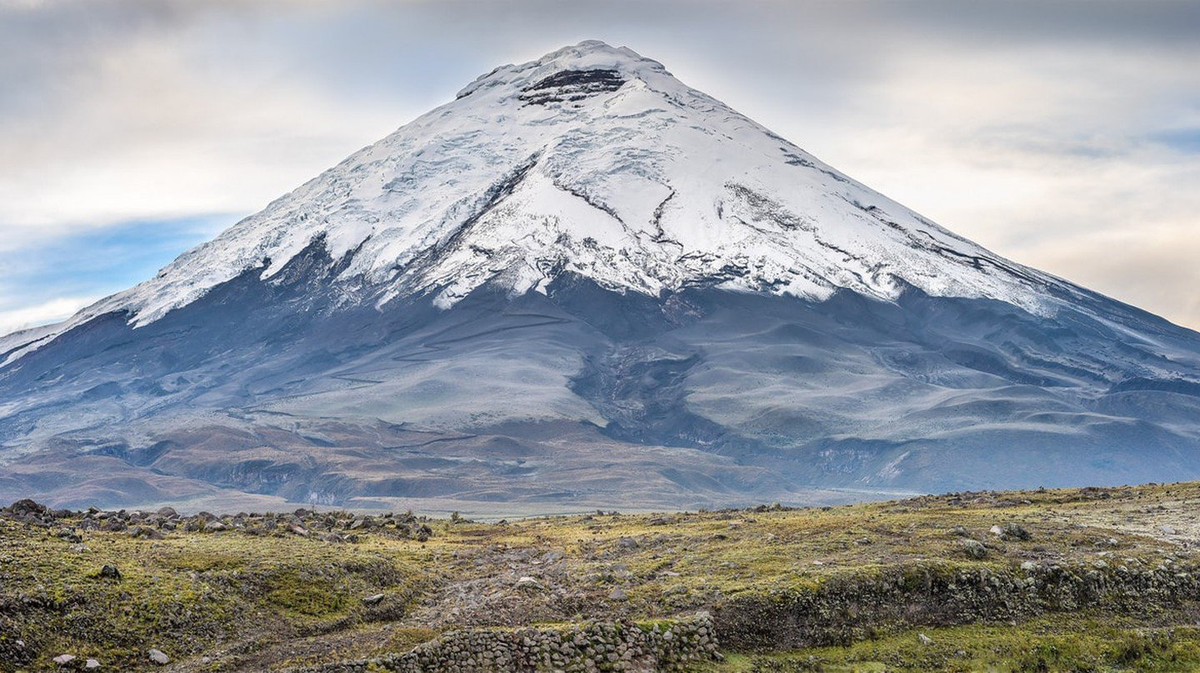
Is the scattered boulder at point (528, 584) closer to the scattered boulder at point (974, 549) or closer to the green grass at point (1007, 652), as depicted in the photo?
the green grass at point (1007, 652)

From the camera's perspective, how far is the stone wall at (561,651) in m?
27.8

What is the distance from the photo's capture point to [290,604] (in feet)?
103

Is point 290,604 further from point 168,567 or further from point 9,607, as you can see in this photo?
point 9,607

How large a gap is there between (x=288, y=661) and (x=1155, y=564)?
2350 cm

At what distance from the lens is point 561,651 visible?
28.8 meters

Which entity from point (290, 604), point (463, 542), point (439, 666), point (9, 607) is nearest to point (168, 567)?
point (290, 604)

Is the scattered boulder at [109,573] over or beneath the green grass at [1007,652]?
over

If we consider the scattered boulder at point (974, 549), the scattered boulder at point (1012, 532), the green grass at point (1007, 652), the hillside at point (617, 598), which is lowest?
the green grass at point (1007, 652)

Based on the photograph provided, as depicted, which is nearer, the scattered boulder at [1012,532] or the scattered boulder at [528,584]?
the scattered boulder at [528,584]

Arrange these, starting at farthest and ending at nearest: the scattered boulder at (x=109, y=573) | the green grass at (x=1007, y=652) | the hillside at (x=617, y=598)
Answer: the green grass at (x=1007, y=652) → the scattered boulder at (x=109, y=573) → the hillside at (x=617, y=598)

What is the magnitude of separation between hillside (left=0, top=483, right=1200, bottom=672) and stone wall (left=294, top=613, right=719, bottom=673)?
5 cm

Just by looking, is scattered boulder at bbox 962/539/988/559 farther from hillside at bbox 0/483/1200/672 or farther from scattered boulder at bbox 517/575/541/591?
scattered boulder at bbox 517/575/541/591

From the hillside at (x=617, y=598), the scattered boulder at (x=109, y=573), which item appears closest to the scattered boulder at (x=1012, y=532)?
the hillside at (x=617, y=598)

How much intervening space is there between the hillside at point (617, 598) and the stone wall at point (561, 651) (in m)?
0.05
